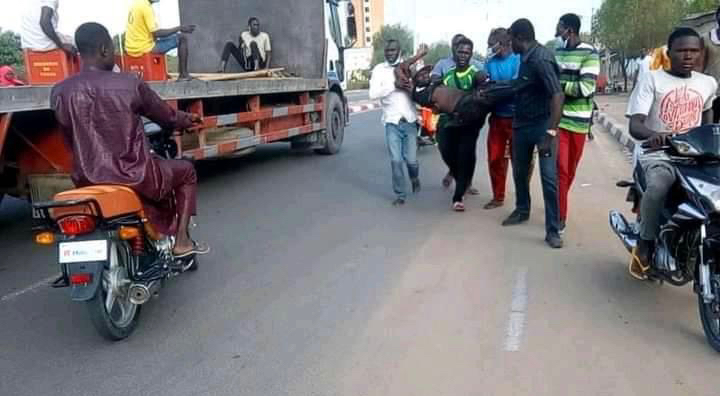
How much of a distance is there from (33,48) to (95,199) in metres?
4.03

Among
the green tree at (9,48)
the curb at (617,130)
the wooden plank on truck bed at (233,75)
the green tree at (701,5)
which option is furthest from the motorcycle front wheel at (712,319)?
the green tree at (9,48)

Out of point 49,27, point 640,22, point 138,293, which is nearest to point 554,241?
point 138,293

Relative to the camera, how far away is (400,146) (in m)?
7.46

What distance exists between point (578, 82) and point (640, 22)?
2780 centimetres

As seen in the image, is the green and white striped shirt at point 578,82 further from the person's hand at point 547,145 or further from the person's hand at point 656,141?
the person's hand at point 656,141

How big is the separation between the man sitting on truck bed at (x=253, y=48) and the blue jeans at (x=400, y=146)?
4.70 meters

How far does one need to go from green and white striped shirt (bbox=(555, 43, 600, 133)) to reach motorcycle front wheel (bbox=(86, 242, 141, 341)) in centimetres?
379

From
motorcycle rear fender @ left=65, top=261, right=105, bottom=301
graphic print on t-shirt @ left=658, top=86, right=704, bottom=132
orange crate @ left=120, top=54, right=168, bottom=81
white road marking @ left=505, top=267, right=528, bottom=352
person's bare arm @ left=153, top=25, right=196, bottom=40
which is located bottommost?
white road marking @ left=505, top=267, right=528, bottom=352

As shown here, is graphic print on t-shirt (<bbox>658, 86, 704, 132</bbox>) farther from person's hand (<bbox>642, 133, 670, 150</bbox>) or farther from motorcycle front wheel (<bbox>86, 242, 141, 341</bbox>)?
motorcycle front wheel (<bbox>86, 242, 141, 341</bbox>)

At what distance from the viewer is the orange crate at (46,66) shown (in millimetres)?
6598

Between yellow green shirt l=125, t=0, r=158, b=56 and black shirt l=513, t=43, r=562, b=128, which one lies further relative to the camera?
yellow green shirt l=125, t=0, r=158, b=56

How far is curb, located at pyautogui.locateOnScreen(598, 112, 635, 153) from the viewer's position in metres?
12.1

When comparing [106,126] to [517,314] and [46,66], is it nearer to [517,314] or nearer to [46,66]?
[517,314]

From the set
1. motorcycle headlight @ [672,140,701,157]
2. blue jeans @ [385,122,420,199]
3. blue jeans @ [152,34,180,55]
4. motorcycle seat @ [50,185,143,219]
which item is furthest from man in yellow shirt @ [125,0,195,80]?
motorcycle headlight @ [672,140,701,157]
